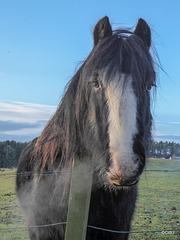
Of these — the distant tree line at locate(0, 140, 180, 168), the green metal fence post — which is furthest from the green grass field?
the green metal fence post

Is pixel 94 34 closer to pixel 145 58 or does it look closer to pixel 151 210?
pixel 145 58

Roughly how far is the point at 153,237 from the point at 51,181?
295 centimetres

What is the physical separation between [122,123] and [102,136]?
237mm

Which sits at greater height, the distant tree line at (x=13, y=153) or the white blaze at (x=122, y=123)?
the white blaze at (x=122, y=123)

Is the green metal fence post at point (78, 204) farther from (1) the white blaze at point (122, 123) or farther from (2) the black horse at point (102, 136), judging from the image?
(1) the white blaze at point (122, 123)

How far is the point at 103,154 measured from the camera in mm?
1845

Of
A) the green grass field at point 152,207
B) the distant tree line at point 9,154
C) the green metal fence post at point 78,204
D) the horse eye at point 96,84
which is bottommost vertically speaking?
the green grass field at point 152,207

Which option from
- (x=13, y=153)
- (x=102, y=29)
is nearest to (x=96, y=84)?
(x=102, y=29)

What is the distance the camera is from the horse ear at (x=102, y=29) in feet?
7.82

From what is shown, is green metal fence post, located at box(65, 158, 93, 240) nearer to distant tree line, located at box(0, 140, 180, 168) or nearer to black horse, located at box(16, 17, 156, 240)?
black horse, located at box(16, 17, 156, 240)

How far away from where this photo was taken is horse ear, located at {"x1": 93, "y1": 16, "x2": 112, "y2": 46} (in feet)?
7.82

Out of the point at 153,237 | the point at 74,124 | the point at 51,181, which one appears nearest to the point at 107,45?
the point at 74,124

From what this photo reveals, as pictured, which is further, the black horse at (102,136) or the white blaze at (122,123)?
the black horse at (102,136)

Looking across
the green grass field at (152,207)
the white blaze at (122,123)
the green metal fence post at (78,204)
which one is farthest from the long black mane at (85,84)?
the green grass field at (152,207)
